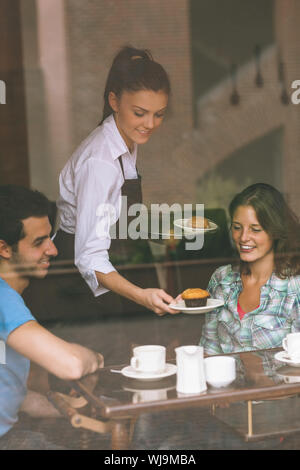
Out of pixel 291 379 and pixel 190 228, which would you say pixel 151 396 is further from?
pixel 190 228

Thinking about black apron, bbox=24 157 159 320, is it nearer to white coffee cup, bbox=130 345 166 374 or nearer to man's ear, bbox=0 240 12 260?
man's ear, bbox=0 240 12 260

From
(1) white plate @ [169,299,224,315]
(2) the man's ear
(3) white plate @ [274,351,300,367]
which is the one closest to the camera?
(3) white plate @ [274,351,300,367]

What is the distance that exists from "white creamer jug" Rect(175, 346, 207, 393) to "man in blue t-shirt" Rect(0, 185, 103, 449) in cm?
38

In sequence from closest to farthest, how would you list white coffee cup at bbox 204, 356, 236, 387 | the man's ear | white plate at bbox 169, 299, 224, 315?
white coffee cup at bbox 204, 356, 236, 387 < white plate at bbox 169, 299, 224, 315 < the man's ear

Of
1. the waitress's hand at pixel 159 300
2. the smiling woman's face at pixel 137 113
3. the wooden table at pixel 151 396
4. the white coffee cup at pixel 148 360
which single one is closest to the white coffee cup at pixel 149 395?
the wooden table at pixel 151 396

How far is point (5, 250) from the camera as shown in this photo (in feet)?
10.0

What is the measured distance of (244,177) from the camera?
525 centimetres

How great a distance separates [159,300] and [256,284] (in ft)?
1.67

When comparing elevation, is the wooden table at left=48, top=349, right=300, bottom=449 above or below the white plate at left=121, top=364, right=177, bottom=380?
below

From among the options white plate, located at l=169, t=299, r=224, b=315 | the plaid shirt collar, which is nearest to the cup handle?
white plate, located at l=169, t=299, r=224, b=315

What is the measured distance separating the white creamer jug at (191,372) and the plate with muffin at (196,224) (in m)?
1.53

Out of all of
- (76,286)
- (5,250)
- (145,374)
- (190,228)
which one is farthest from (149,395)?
(190,228)

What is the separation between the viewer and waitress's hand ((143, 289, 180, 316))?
291 centimetres

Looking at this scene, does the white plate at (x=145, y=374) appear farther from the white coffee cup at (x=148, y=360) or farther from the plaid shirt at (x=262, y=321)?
the plaid shirt at (x=262, y=321)
